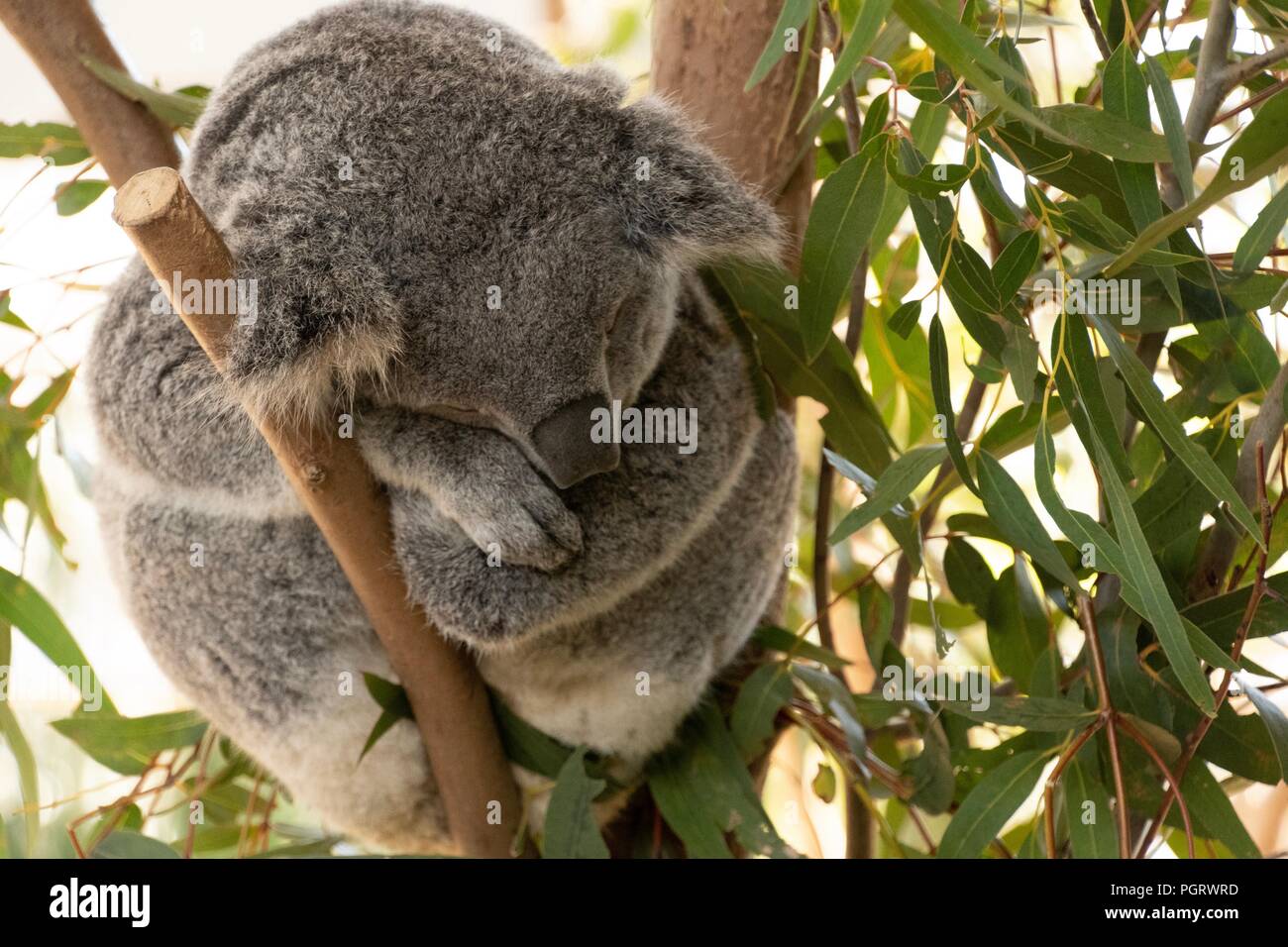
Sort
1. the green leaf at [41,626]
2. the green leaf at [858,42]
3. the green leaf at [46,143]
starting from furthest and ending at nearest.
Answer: the green leaf at [46,143] → the green leaf at [41,626] → the green leaf at [858,42]

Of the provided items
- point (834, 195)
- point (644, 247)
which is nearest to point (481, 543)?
point (644, 247)

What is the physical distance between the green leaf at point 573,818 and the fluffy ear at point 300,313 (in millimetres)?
729

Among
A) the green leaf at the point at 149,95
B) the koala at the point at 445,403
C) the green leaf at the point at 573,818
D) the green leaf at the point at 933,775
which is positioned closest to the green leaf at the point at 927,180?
the koala at the point at 445,403

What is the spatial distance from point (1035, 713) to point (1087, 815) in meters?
0.17

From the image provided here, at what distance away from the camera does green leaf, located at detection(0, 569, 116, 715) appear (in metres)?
2.10

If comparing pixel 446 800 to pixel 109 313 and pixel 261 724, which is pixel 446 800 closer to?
pixel 261 724

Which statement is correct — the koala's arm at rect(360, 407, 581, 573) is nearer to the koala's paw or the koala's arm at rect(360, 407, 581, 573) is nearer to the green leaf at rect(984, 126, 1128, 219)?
the koala's paw

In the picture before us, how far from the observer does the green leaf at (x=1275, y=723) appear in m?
1.58

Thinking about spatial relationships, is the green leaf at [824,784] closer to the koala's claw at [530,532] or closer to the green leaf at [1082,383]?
the koala's claw at [530,532]

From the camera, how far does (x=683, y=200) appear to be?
5.44 ft

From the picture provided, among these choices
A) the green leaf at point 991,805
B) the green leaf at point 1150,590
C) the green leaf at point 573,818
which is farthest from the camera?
the green leaf at point 573,818

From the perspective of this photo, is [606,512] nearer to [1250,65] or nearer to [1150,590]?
[1150,590]

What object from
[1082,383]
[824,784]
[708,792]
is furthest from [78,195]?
[1082,383]

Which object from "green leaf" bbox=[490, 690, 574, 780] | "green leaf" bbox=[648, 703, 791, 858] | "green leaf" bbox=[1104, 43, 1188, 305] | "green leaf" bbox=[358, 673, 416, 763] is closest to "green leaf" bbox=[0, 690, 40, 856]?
"green leaf" bbox=[358, 673, 416, 763]
